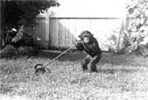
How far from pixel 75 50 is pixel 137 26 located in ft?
7.85

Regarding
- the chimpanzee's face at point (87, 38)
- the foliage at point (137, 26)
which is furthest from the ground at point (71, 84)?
the foliage at point (137, 26)

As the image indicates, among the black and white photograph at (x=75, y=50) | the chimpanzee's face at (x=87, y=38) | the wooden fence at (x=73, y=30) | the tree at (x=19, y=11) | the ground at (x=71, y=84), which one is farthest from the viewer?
the wooden fence at (x=73, y=30)

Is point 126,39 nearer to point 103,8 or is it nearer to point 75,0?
point 103,8

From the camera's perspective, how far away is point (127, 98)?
10.9 ft

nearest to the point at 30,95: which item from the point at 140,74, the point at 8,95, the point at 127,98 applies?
the point at 8,95

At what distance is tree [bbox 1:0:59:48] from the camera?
270 inches

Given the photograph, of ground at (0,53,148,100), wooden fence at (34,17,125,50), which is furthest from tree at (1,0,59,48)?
wooden fence at (34,17,125,50)

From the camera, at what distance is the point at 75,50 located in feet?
28.3

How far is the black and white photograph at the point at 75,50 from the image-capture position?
12.2ft

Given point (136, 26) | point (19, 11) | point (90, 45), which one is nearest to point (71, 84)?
point (90, 45)

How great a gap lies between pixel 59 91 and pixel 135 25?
553 cm

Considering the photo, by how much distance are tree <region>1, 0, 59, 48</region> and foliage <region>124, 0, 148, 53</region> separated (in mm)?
2885

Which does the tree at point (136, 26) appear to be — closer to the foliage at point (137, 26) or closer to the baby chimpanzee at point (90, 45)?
the foliage at point (137, 26)

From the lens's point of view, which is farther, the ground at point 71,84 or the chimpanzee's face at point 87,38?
the chimpanzee's face at point 87,38
